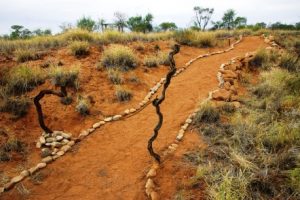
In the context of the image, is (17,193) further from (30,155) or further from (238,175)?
(238,175)

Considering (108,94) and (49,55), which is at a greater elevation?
(49,55)

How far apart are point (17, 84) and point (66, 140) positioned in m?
2.22

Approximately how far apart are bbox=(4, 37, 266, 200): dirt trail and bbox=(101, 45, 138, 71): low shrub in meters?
1.80

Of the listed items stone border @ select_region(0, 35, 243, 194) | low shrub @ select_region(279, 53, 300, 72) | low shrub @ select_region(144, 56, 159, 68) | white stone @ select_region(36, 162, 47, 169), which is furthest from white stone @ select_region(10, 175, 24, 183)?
low shrub @ select_region(279, 53, 300, 72)

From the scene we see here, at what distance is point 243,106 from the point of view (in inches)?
232

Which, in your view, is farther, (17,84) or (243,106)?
(17,84)

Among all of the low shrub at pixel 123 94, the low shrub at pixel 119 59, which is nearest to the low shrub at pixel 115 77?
the low shrub at pixel 119 59

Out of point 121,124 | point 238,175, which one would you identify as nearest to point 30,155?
point 121,124

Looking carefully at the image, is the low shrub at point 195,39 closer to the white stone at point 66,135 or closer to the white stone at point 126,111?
the white stone at point 126,111

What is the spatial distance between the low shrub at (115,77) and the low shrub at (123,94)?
509 millimetres

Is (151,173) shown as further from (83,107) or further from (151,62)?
(151,62)

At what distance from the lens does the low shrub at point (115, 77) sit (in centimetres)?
701

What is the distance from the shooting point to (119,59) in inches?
307

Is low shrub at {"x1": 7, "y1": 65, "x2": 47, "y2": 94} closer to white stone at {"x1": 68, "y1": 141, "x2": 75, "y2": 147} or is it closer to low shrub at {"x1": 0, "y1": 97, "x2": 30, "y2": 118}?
low shrub at {"x1": 0, "y1": 97, "x2": 30, "y2": 118}
